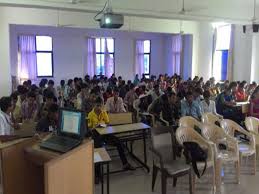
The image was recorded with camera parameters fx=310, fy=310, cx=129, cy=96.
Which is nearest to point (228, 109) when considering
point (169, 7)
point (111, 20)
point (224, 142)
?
point (169, 7)

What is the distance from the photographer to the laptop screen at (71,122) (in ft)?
9.00

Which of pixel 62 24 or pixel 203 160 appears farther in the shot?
pixel 62 24

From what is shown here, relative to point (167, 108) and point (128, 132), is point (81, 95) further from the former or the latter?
point (128, 132)

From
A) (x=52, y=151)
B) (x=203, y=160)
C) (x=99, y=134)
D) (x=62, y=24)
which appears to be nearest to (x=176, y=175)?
(x=203, y=160)

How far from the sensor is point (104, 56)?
42.7 feet

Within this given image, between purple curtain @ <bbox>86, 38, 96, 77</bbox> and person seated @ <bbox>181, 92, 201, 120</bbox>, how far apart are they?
23.2 ft

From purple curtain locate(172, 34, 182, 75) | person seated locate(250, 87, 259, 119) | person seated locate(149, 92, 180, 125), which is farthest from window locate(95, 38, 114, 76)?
person seated locate(250, 87, 259, 119)

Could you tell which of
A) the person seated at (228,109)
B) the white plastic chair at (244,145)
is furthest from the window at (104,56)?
the white plastic chair at (244,145)

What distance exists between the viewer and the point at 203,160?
4.03 metres

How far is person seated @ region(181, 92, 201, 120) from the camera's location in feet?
20.0

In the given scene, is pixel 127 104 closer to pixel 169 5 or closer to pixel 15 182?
pixel 169 5

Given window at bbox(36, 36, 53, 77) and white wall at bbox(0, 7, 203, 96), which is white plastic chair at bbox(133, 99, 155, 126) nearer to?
white wall at bbox(0, 7, 203, 96)

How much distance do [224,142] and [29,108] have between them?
3.73 meters

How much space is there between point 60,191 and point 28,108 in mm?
4256
